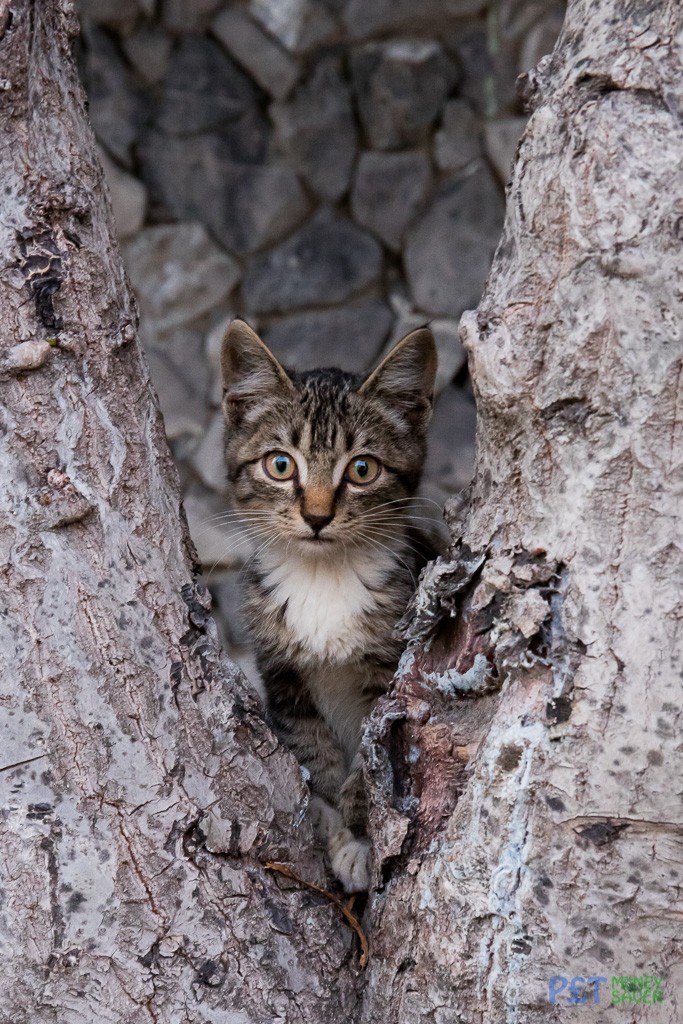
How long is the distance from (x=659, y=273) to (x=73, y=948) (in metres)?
1.37

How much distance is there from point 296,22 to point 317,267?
1101 mm

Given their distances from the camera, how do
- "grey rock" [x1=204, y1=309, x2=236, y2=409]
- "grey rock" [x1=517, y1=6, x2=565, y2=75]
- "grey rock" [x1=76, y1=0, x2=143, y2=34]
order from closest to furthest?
"grey rock" [x1=517, y1=6, x2=565, y2=75] → "grey rock" [x1=76, y1=0, x2=143, y2=34] → "grey rock" [x1=204, y1=309, x2=236, y2=409]

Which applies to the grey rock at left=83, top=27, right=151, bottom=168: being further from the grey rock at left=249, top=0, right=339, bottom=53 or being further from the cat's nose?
the cat's nose

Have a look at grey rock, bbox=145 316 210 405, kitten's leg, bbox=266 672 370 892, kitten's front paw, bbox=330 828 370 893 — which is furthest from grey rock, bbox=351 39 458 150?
kitten's front paw, bbox=330 828 370 893

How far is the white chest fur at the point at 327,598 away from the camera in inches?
96.7

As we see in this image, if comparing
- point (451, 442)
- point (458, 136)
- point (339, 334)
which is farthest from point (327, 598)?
point (458, 136)

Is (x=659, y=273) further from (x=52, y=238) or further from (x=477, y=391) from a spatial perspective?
(x=52, y=238)

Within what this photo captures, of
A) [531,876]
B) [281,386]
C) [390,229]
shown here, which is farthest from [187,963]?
[390,229]

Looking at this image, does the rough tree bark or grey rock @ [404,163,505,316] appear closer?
the rough tree bark

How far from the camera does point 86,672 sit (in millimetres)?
1741

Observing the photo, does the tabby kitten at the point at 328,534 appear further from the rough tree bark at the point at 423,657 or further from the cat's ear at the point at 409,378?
the rough tree bark at the point at 423,657

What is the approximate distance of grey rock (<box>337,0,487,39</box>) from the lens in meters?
4.72

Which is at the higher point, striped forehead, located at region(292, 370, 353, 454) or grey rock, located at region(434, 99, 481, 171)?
grey rock, located at region(434, 99, 481, 171)

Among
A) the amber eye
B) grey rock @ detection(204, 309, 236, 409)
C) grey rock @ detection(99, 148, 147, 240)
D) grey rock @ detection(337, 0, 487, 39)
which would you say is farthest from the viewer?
grey rock @ detection(204, 309, 236, 409)
